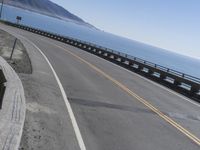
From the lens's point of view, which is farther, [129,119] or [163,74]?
[163,74]

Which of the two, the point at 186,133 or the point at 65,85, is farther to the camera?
the point at 65,85

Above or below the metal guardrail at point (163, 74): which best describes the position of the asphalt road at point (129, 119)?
above

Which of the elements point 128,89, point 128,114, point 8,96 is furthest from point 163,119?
point 128,89

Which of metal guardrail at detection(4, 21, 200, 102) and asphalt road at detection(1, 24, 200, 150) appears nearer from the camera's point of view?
asphalt road at detection(1, 24, 200, 150)

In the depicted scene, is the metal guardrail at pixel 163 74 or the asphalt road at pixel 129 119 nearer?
the asphalt road at pixel 129 119

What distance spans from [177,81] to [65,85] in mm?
11145

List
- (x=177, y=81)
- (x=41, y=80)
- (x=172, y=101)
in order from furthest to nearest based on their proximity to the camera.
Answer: (x=177, y=81) → (x=172, y=101) → (x=41, y=80)

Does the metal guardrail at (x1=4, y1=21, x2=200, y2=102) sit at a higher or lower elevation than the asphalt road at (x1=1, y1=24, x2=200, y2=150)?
lower

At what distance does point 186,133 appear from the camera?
42.6ft

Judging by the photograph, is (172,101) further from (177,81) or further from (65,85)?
(177,81)

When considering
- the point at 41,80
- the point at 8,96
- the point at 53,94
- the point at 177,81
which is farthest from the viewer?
the point at 177,81

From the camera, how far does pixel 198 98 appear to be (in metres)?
24.2

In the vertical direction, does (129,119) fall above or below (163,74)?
above

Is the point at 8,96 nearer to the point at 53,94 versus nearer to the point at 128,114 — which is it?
the point at 53,94
